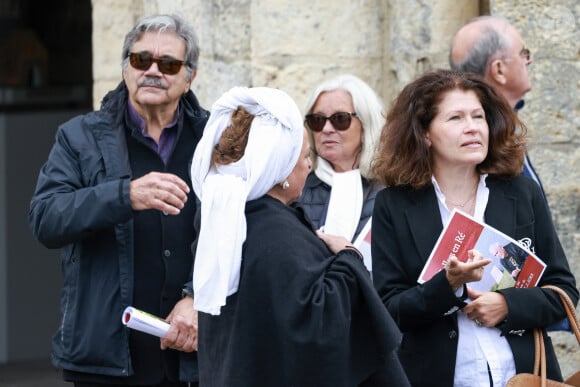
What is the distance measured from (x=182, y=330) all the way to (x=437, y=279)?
855 mm

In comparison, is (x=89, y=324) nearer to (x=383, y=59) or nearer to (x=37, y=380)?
(x=383, y=59)

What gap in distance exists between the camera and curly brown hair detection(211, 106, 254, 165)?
3574 mm

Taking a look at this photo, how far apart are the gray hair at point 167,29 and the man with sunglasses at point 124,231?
0.17 ft

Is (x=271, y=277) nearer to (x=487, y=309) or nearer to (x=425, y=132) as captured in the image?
(x=487, y=309)

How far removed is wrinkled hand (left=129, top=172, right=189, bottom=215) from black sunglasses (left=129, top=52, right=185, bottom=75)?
1.71 feet

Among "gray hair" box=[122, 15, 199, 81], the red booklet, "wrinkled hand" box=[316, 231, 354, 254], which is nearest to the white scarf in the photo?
"gray hair" box=[122, 15, 199, 81]

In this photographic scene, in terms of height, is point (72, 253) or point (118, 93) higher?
point (118, 93)

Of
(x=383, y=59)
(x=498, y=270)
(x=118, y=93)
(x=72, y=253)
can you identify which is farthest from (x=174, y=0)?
(x=498, y=270)

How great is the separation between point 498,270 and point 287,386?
907mm

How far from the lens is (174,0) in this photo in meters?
5.89

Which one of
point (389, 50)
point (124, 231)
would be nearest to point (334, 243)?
point (124, 231)

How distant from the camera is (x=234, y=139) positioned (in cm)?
358

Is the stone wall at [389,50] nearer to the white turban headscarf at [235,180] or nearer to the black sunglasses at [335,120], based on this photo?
the black sunglasses at [335,120]

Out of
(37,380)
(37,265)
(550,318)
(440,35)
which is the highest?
(440,35)
